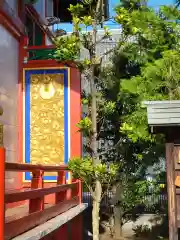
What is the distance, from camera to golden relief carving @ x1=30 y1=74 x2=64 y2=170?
30.2ft

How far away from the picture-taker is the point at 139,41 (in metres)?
11.3

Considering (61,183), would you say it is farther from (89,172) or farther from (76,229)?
(76,229)

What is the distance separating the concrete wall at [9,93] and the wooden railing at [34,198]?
1.17m

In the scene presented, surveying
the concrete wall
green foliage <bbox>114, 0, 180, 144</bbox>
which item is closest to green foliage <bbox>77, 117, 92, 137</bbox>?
green foliage <bbox>114, 0, 180, 144</bbox>

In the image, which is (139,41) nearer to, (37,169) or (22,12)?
(22,12)

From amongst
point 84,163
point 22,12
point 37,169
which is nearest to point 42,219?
point 37,169

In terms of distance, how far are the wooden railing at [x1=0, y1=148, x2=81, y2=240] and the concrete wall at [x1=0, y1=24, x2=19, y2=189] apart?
1167 millimetres

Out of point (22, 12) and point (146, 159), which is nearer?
point (22, 12)

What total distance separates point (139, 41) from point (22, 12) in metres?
3.13

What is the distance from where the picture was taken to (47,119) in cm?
928

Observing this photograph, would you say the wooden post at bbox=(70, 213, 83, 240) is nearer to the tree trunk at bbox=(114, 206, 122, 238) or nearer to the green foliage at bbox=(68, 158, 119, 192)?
the green foliage at bbox=(68, 158, 119, 192)

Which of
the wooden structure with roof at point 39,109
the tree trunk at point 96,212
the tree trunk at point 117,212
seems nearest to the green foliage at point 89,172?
the tree trunk at point 96,212

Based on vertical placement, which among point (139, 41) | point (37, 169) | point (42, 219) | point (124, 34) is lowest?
point (42, 219)

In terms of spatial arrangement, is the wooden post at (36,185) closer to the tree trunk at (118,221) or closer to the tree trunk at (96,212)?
the tree trunk at (96,212)
